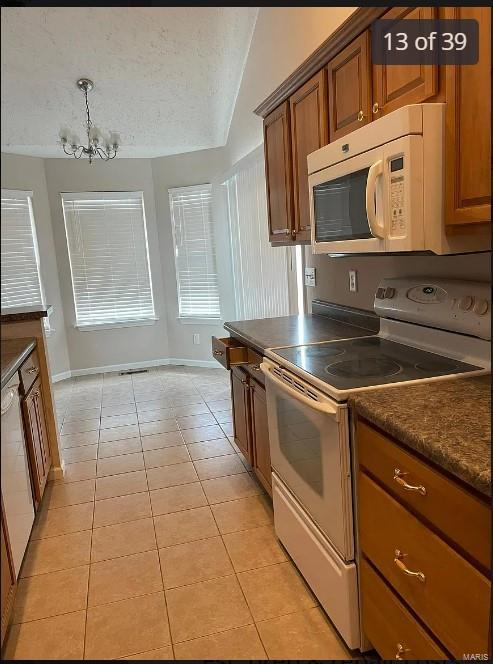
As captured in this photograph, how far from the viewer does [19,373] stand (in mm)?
2291

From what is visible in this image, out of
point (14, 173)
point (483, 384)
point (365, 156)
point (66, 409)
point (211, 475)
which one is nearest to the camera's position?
point (14, 173)

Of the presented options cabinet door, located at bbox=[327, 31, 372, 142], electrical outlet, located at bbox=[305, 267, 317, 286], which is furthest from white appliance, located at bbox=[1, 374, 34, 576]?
electrical outlet, located at bbox=[305, 267, 317, 286]

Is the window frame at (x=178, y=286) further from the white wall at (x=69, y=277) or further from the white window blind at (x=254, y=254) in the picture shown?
the white window blind at (x=254, y=254)

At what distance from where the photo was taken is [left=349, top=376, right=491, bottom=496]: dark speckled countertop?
0.97m

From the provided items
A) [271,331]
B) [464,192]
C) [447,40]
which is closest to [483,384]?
[464,192]

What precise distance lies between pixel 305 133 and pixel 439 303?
111 centimetres

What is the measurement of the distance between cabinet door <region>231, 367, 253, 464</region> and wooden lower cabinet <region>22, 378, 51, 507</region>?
110 cm

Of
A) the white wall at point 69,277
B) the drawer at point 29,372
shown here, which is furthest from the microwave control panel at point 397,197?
the white wall at point 69,277

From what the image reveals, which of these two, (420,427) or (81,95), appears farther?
(81,95)

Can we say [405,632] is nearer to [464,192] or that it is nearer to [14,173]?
[464,192]

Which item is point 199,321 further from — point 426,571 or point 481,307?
point 426,571

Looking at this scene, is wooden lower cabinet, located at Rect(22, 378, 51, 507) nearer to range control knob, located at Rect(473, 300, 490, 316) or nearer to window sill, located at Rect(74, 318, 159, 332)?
range control knob, located at Rect(473, 300, 490, 316)

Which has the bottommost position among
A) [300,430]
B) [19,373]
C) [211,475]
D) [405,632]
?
[211,475]

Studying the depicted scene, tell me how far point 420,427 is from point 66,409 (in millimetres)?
3900
